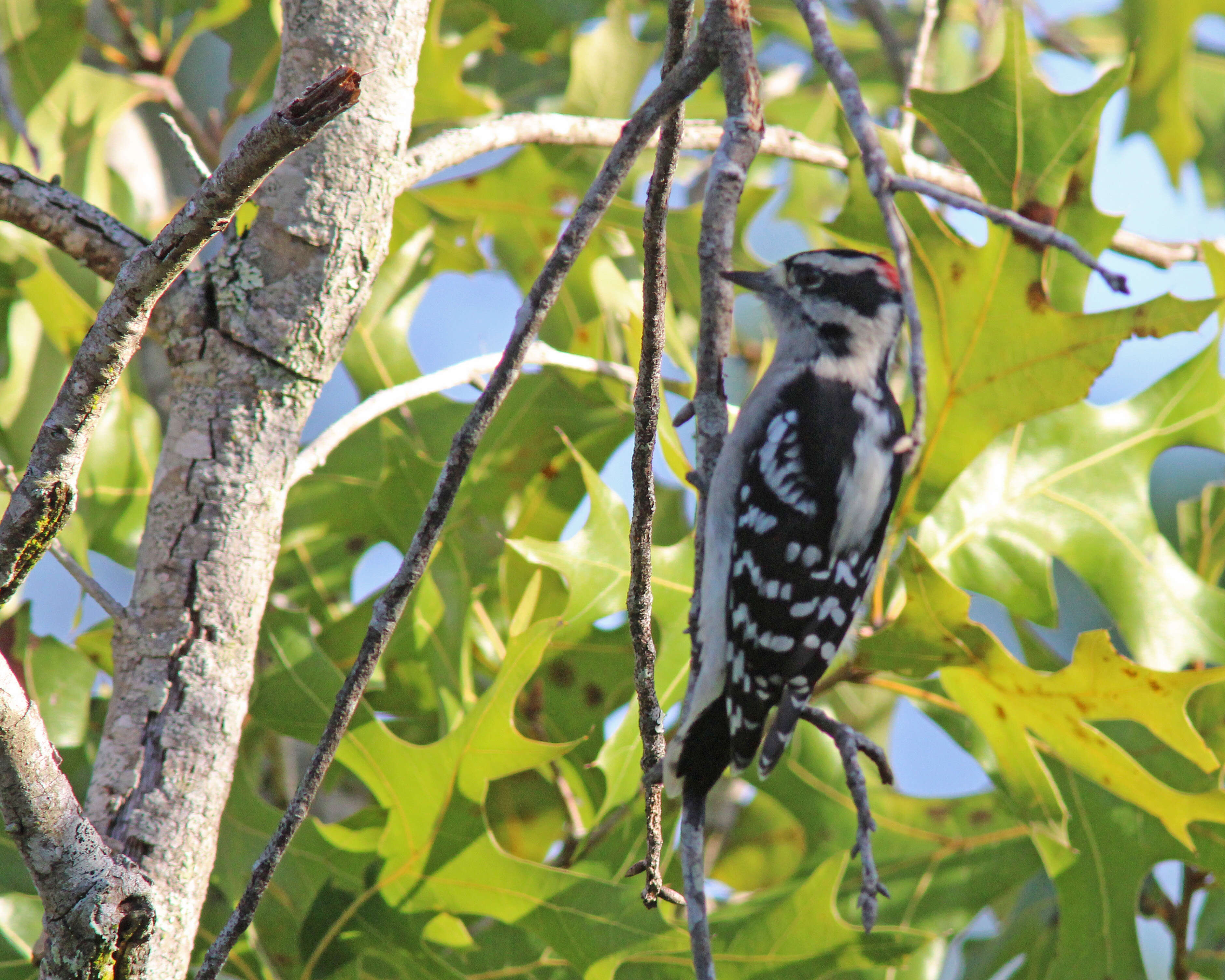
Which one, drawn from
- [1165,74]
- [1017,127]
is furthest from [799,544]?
[1165,74]

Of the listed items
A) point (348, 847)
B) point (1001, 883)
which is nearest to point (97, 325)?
point (348, 847)

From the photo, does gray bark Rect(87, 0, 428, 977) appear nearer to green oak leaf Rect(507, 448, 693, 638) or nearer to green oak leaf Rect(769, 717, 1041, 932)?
green oak leaf Rect(507, 448, 693, 638)

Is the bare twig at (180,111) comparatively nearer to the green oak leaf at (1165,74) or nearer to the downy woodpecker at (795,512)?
the downy woodpecker at (795,512)

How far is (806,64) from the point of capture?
4176mm

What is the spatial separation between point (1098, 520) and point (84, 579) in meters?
2.06

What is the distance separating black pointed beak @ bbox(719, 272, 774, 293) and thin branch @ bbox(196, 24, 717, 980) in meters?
1.15

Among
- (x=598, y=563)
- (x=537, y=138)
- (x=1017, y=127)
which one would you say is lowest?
(x=598, y=563)

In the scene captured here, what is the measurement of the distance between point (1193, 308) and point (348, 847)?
1.82 meters

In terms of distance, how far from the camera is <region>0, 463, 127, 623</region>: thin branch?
1146 millimetres

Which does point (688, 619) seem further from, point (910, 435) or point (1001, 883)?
point (910, 435)

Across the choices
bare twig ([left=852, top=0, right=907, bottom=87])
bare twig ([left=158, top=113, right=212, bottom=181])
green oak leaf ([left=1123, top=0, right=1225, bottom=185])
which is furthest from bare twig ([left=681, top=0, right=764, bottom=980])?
green oak leaf ([left=1123, top=0, right=1225, bottom=185])

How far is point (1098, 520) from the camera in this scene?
2.29 meters

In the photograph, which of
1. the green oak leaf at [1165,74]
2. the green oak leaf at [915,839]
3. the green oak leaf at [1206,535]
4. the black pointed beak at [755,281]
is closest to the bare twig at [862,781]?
the green oak leaf at [915,839]

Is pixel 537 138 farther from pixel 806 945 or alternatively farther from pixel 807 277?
pixel 806 945
